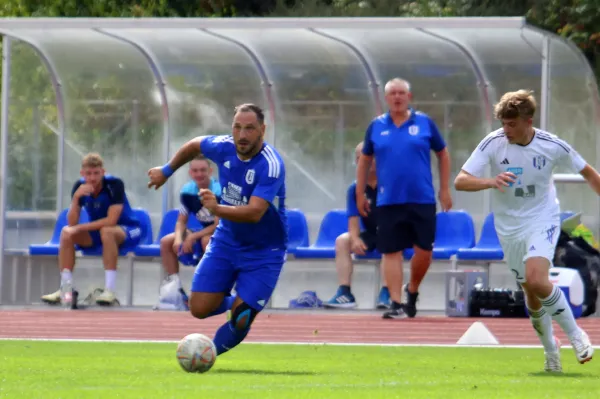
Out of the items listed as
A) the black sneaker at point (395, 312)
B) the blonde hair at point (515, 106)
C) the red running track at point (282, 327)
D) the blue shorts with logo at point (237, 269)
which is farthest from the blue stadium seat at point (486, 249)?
the blonde hair at point (515, 106)

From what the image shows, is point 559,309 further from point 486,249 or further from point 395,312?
point 486,249

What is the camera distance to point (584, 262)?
16.6m

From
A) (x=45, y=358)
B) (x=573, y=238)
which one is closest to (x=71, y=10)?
(x=573, y=238)

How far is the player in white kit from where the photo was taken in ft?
32.8

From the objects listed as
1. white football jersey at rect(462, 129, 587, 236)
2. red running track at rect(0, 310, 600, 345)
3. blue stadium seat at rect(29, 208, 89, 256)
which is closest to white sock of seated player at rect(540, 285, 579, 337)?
white football jersey at rect(462, 129, 587, 236)

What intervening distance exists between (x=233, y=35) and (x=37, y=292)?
378 centimetres

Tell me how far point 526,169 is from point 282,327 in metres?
5.40

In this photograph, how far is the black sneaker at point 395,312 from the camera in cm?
1571

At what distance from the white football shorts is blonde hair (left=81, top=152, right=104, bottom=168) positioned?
27.2ft

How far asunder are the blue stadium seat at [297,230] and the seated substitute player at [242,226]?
7.60 metres

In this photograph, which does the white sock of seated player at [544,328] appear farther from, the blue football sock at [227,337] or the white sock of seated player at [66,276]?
the white sock of seated player at [66,276]

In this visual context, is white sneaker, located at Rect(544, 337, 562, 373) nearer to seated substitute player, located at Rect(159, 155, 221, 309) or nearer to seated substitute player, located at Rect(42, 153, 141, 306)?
seated substitute player, located at Rect(159, 155, 221, 309)

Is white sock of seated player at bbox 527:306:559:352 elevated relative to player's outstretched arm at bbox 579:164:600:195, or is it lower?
lower

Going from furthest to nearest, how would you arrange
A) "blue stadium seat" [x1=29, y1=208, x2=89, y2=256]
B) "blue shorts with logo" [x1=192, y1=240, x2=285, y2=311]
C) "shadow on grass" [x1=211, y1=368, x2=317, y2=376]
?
"blue stadium seat" [x1=29, y1=208, x2=89, y2=256] → "blue shorts with logo" [x1=192, y1=240, x2=285, y2=311] → "shadow on grass" [x1=211, y1=368, x2=317, y2=376]
